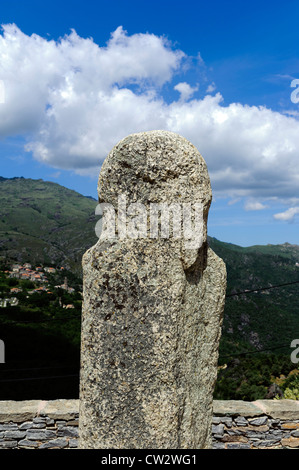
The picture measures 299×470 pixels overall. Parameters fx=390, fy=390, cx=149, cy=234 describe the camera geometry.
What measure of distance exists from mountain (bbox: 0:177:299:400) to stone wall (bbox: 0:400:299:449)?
1882 mm

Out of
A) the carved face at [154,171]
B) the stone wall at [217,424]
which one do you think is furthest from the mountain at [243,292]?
the carved face at [154,171]

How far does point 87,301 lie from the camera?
2791mm

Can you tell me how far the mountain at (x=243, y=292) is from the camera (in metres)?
11.7

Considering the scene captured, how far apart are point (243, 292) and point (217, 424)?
2.79 m

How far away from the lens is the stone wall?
5.55 metres

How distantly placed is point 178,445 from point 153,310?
3.28 ft

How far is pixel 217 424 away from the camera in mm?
5836

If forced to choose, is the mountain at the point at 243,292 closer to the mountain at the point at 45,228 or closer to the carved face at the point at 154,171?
the mountain at the point at 45,228

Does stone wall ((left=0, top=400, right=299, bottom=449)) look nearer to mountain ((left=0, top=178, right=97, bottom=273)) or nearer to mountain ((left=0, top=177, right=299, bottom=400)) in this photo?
mountain ((left=0, top=177, right=299, bottom=400))

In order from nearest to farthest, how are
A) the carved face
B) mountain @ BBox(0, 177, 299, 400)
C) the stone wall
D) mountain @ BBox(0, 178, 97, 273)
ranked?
the carved face, the stone wall, mountain @ BBox(0, 177, 299, 400), mountain @ BBox(0, 178, 97, 273)

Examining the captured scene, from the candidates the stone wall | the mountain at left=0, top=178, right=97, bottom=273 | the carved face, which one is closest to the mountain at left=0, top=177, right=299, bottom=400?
the mountain at left=0, top=178, right=97, bottom=273

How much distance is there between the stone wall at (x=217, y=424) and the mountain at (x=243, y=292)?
1882 mm

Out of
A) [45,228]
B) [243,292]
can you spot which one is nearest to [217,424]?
[243,292]

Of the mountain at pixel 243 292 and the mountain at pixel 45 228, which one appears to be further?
the mountain at pixel 45 228
